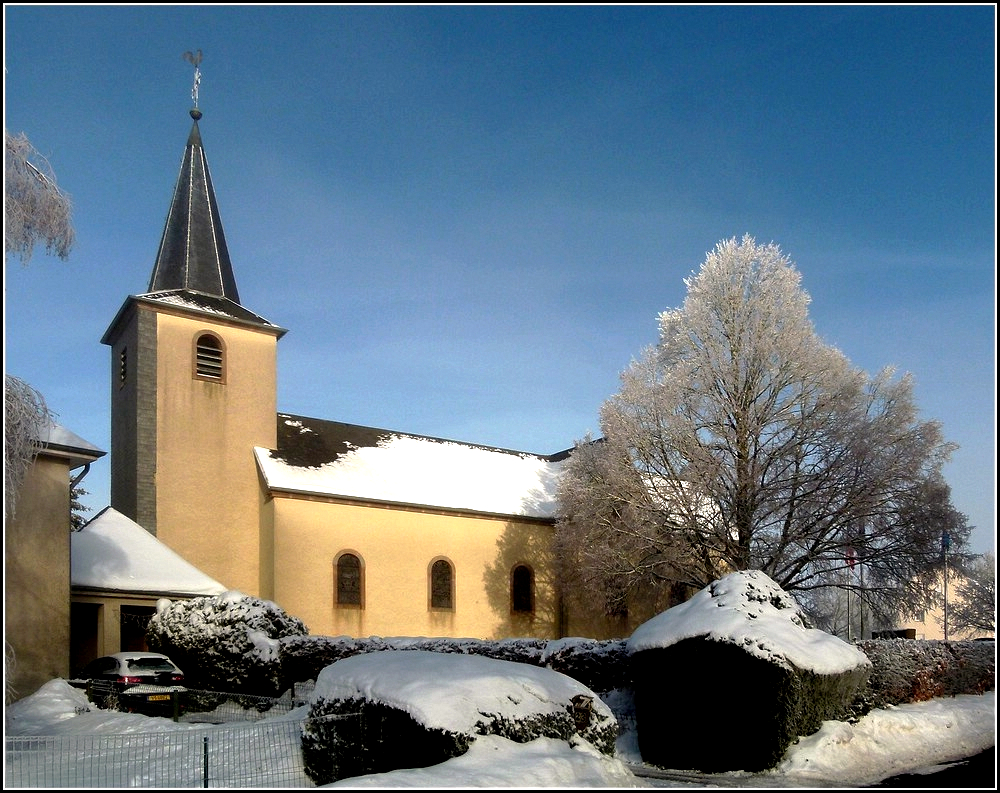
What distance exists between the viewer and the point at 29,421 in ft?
35.0

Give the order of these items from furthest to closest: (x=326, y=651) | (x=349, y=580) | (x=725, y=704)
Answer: (x=349, y=580) → (x=326, y=651) → (x=725, y=704)

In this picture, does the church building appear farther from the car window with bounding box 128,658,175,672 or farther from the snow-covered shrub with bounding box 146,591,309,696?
the car window with bounding box 128,658,175,672

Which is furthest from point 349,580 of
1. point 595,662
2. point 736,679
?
point 736,679

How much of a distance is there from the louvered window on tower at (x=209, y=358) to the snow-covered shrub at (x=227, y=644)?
1140 centimetres

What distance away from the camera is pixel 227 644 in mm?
19172

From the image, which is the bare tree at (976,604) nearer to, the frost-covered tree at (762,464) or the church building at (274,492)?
the frost-covered tree at (762,464)

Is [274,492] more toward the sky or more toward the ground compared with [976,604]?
more toward the sky

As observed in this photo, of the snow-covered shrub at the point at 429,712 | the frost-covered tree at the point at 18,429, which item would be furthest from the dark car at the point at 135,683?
the snow-covered shrub at the point at 429,712

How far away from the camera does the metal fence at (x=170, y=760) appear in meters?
10.1

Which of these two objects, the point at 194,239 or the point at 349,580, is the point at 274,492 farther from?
the point at 194,239

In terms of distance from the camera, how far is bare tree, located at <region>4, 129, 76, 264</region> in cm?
1049

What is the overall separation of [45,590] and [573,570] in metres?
17.6

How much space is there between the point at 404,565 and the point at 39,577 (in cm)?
1321

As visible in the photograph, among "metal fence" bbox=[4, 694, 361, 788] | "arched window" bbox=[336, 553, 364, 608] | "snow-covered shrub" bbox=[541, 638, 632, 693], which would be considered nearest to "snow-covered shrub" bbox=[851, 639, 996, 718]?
"snow-covered shrub" bbox=[541, 638, 632, 693]
